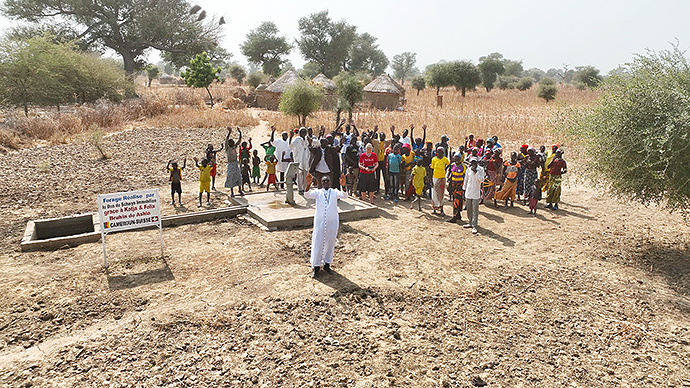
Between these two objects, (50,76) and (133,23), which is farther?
(133,23)

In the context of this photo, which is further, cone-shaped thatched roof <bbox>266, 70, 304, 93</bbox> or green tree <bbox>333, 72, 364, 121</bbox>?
cone-shaped thatched roof <bbox>266, 70, 304, 93</bbox>

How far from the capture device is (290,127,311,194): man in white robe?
948 cm

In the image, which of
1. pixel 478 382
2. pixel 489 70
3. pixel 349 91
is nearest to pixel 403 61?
pixel 489 70

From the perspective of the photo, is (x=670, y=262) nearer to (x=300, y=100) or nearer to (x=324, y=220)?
(x=324, y=220)

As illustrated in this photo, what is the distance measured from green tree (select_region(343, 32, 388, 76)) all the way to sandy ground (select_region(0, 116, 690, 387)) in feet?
185

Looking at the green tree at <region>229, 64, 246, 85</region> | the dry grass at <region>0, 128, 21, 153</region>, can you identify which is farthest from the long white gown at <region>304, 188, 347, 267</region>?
the green tree at <region>229, 64, 246, 85</region>

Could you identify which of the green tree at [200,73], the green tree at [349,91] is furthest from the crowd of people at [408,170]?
the green tree at [200,73]

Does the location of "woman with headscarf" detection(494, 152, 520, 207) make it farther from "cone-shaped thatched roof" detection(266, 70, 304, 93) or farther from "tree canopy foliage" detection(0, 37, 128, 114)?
"cone-shaped thatched roof" detection(266, 70, 304, 93)

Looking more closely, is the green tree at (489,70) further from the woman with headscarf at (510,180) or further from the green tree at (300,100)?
the woman with headscarf at (510,180)

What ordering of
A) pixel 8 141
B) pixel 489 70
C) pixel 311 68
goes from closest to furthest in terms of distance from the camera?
pixel 8 141 → pixel 489 70 → pixel 311 68

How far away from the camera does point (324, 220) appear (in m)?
5.68

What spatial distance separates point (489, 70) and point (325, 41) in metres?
23.6

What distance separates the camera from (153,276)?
5820mm

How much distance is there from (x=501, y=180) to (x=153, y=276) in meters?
7.28
